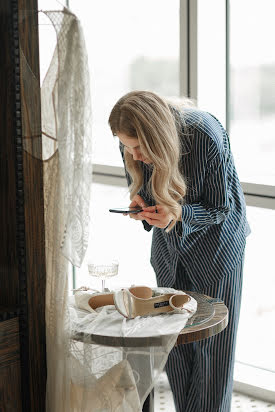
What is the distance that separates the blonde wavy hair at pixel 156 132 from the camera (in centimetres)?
234

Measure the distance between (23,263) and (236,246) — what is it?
3.53ft

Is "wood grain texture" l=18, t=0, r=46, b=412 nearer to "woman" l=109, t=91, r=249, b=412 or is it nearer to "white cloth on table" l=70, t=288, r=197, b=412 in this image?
"white cloth on table" l=70, t=288, r=197, b=412

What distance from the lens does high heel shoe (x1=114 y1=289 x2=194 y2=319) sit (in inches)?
85.6

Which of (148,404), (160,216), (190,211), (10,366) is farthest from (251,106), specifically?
(10,366)

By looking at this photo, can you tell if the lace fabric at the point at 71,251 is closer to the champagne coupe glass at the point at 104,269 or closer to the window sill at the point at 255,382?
the champagne coupe glass at the point at 104,269

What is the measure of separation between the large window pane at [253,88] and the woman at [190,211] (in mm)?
733

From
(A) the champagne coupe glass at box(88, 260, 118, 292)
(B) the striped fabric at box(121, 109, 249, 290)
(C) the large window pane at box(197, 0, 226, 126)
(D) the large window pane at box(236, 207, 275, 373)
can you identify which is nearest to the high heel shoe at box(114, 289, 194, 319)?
(A) the champagne coupe glass at box(88, 260, 118, 292)

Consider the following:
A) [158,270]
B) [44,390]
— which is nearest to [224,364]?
[158,270]

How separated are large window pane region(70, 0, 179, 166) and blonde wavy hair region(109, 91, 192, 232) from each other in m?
1.32

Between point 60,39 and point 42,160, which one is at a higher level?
point 60,39

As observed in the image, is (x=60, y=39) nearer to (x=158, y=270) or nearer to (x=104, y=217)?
(x=158, y=270)

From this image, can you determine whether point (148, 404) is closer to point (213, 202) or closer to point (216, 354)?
point (216, 354)

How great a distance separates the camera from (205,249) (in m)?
2.71

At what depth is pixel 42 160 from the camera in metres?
1.93
